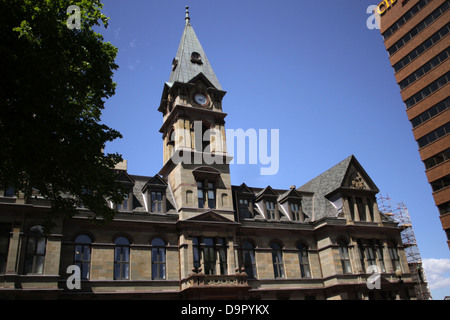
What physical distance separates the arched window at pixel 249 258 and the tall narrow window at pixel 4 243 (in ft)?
56.9

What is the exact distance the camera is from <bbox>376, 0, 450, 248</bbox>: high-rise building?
44.6 m

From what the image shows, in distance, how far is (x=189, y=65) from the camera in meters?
38.0

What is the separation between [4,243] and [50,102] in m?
13.9

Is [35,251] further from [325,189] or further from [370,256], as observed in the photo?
[370,256]

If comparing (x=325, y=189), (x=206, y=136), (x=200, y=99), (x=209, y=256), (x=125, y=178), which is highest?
(x=200, y=99)

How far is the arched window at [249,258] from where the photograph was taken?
31.6m

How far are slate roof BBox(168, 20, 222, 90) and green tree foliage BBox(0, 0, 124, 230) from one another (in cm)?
1965

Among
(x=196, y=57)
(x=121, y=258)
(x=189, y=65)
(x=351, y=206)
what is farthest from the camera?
(x=196, y=57)

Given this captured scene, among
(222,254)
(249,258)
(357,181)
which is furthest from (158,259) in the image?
(357,181)

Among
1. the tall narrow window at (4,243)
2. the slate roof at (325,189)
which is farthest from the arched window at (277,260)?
the tall narrow window at (4,243)

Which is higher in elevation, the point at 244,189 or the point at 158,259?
the point at 244,189

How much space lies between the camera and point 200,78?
3656 cm

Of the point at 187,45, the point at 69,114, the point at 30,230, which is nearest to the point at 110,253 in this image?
the point at 30,230

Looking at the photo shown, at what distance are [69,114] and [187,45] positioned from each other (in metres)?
28.2
